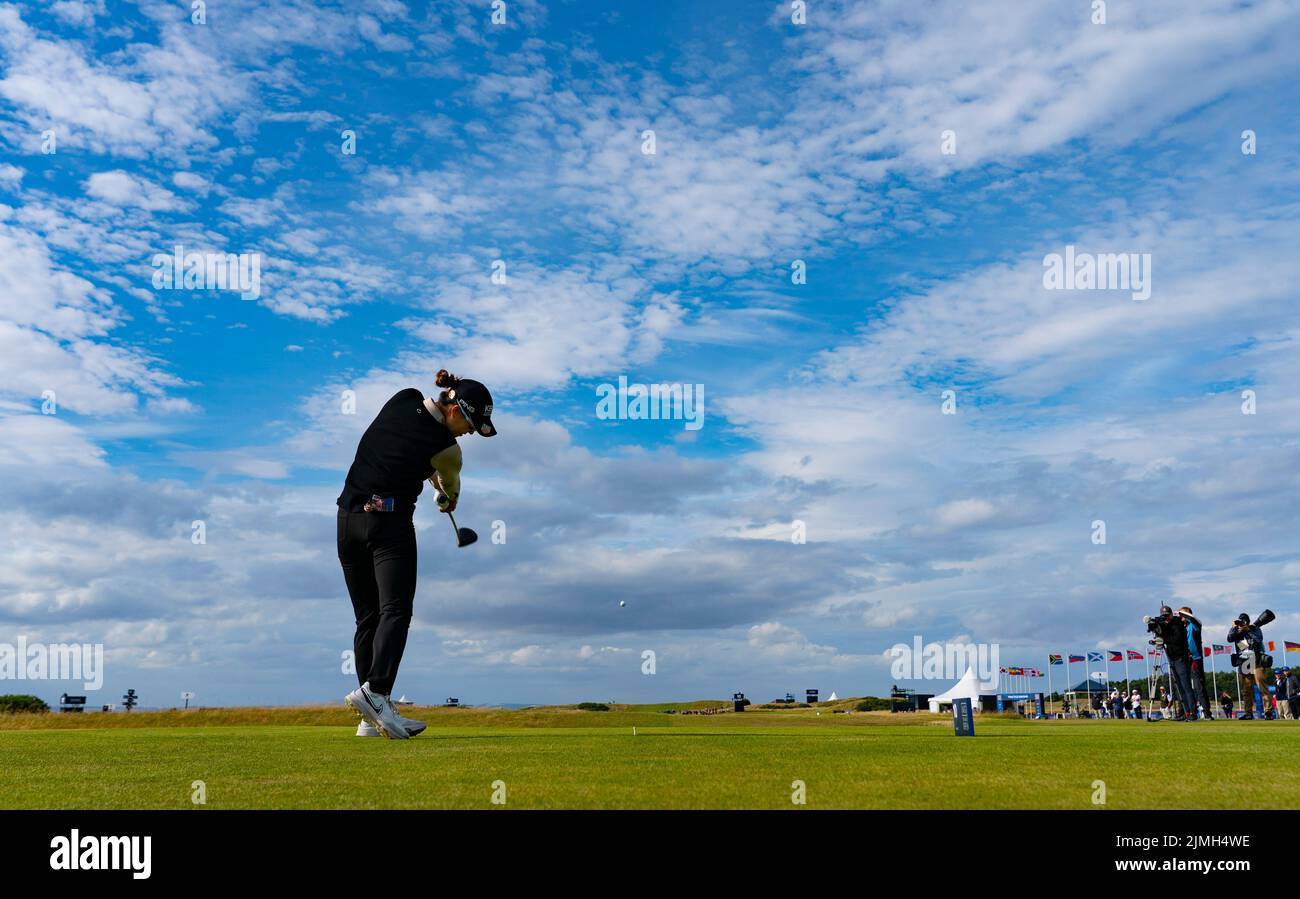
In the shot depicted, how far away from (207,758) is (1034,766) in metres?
6.00

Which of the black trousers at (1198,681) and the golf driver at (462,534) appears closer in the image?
the golf driver at (462,534)

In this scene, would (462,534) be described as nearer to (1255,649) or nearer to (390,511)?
(390,511)

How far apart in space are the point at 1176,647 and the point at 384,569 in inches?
794

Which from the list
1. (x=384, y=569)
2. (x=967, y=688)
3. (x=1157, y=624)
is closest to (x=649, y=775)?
(x=384, y=569)

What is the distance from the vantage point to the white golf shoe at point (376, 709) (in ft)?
27.8

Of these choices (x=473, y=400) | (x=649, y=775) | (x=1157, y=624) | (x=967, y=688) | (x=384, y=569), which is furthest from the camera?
(x=967, y=688)

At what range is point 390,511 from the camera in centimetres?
851

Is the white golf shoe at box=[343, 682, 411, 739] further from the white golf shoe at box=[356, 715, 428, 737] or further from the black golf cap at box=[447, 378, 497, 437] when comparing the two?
the black golf cap at box=[447, 378, 497, 437]

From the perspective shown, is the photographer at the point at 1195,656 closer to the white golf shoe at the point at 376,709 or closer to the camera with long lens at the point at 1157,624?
the camera with long lens at the point at 1157,624

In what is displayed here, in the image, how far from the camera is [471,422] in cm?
877

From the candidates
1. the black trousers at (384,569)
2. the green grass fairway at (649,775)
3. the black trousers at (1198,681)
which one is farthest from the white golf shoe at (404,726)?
the black trousers at (1198,681)
